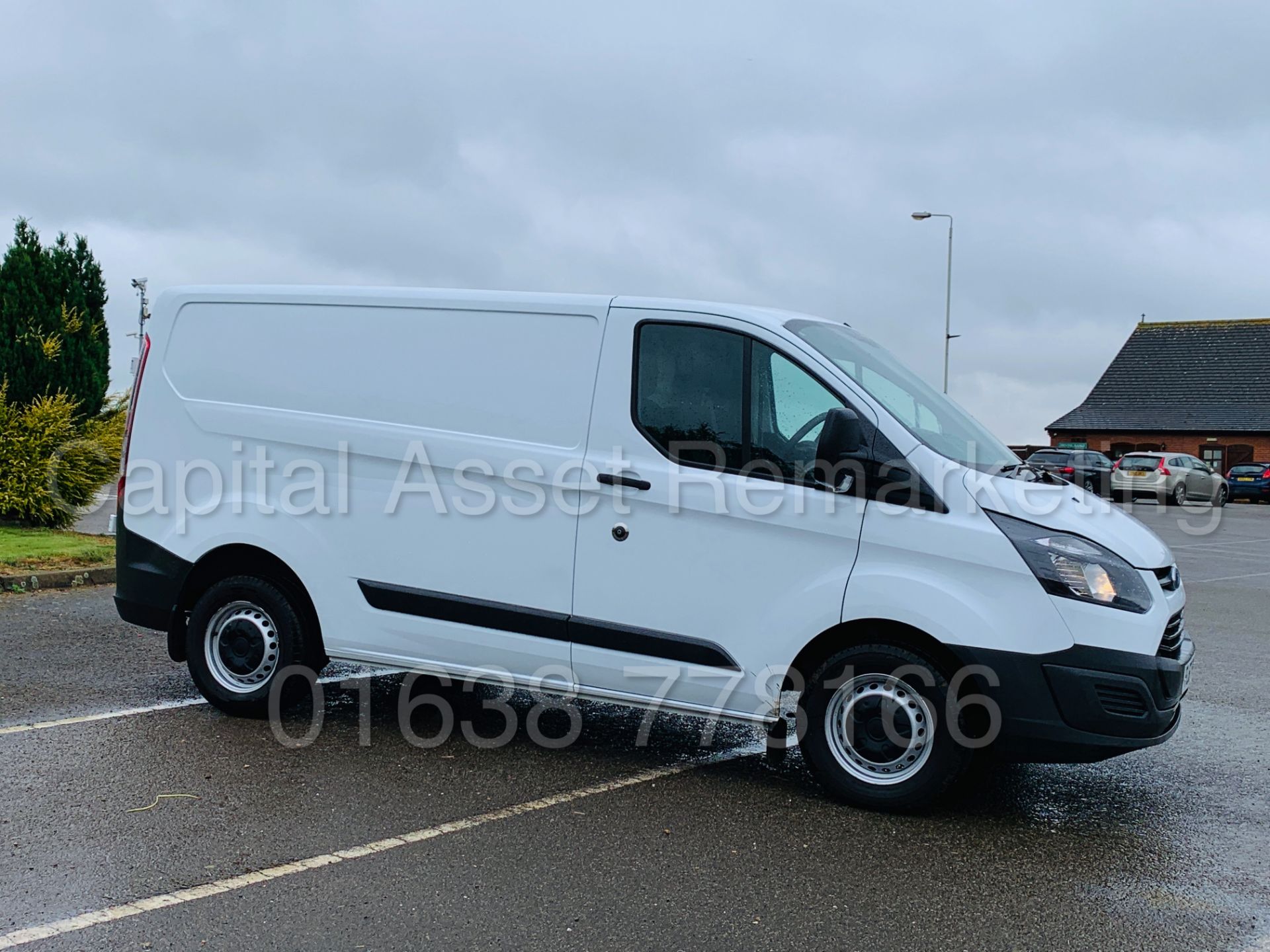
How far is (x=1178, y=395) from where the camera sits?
56.0 metres

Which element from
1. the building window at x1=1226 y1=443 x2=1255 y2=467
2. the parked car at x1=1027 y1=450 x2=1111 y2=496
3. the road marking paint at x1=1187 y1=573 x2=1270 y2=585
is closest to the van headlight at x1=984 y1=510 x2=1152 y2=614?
the road marking paint at x1=1187 y1=573 x2=1270 y2=585

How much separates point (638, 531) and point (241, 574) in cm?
226

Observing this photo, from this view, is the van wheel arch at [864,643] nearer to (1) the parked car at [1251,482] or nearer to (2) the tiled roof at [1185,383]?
(1) the parked car at [1251,482]

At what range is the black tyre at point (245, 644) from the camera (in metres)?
6.22

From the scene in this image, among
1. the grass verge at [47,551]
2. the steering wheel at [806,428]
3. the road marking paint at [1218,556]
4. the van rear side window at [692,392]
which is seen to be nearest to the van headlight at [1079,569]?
the steering wheel at [806,428]

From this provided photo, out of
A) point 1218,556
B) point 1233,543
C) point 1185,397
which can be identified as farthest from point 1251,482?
point 1218,556

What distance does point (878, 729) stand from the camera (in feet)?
16.8

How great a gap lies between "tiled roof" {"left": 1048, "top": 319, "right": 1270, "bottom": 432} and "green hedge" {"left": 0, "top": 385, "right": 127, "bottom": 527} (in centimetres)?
4885

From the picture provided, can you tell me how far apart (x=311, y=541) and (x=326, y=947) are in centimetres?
275

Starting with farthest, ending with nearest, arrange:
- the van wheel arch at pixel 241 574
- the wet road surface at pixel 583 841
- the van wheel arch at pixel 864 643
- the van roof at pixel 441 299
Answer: the van wheel arch at pixel 241 574
the van roof at pixel 441 299
the van wheel arch at pixel 864 643
the wet road surface at pixel 583 841

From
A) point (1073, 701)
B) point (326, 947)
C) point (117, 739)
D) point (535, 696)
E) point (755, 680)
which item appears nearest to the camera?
point (326, 947)

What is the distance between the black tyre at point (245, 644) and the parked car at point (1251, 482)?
4153cm

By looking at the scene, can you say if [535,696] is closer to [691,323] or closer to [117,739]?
[117,739]

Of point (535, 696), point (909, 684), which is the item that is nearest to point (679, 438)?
point (909, 684)
